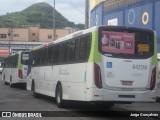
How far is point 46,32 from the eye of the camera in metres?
130

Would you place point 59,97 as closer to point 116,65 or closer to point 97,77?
point 97,77

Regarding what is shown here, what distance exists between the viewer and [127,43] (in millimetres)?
15477

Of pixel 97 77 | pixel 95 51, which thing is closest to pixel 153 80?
pixel 97 77

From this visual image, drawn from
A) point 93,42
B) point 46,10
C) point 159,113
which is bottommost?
point 159,113

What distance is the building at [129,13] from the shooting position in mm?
33812

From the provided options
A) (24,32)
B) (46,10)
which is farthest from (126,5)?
(46,10)

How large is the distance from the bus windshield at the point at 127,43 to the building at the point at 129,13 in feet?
56.7

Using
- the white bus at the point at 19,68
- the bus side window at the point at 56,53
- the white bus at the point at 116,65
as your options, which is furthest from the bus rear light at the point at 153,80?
the white bus at the point at 19,68

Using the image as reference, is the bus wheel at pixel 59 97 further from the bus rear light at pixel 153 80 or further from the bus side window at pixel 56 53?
the bus rear light at pixel 153 80

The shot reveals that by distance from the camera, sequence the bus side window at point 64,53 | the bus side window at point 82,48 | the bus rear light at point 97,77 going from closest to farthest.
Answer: the bus rear light at point 97,77, the bus side window at point 82,48, the bus side window at point 64,53

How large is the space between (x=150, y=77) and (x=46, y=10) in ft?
611

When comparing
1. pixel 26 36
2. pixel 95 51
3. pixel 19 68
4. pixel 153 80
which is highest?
pixel 26 36

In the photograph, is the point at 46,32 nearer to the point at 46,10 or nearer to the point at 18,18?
the point at 18,18

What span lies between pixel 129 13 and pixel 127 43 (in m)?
23.9
